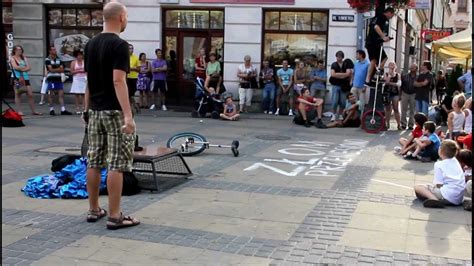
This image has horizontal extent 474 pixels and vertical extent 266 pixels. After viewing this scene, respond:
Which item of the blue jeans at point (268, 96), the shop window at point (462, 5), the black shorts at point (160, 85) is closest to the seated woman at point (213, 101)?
the blue jeans at point (268, 96)

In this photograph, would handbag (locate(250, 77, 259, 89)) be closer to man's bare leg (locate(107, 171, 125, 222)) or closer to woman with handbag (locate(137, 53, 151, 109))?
woman with handbag (locate(137, 53, 151, 109))

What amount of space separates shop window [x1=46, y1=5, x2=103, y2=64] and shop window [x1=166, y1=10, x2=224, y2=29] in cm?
249

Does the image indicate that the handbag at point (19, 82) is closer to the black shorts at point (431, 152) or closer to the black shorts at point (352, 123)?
the black shorts at point (352, 123)

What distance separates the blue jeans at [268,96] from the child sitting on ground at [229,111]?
208cm

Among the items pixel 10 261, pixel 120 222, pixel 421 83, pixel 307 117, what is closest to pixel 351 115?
pixel 307 117

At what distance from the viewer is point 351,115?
13.9 m

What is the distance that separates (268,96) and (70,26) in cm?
728

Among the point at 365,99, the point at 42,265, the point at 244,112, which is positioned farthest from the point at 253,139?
the point at 42,265

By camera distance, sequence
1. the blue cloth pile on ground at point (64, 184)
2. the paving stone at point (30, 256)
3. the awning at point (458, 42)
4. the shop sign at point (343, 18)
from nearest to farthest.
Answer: the paving stone at point (30, 256) < the blue cloth pile on ground at point (64, 184) < the awning at point (458, 42) < the shop sign at point (343, 18)

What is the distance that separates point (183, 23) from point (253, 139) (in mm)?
7799

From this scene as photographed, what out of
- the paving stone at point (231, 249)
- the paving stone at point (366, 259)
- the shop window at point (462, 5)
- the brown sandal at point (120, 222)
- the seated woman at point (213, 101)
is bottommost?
the paving stone at point (366, 259)

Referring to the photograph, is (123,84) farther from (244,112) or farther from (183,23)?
(183,23)

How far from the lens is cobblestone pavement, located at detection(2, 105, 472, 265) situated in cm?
464

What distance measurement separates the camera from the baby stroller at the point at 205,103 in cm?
1520
